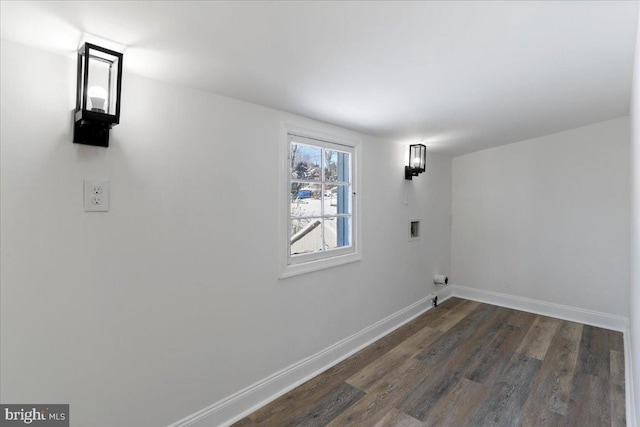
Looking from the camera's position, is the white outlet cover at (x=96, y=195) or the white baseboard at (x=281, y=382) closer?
the white outlet cover at (x=96, y=195)

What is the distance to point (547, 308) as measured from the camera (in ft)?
12.5

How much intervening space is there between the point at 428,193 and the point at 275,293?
8.35 feet

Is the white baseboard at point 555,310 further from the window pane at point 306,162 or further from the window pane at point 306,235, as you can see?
the window pane at point 306,162

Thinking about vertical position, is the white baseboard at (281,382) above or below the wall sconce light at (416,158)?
below

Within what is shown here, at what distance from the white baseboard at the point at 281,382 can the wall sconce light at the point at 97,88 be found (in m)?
1.55

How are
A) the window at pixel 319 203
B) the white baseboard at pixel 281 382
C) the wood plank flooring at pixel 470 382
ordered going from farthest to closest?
the window at pixel 319 203, the wood plank flooring at pixel 470 382, the white baseboard at pixel 281 382

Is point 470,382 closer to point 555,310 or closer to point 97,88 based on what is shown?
point 555,310

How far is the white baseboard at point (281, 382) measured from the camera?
1.85m

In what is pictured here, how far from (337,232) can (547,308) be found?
293 centimetres

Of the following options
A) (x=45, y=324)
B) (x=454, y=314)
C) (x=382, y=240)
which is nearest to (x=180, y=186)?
(x=45, y=324)

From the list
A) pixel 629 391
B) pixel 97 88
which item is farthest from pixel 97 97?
pixel 629 391

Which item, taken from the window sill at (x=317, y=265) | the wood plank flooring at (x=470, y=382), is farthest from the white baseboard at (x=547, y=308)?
the window sill at (x=317, y=265)

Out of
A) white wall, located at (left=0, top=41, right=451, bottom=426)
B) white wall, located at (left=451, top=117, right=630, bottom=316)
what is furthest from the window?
white wall, located at (left=451, top=117, right=630, bottom=316)

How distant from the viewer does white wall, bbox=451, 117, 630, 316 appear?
3.41m
